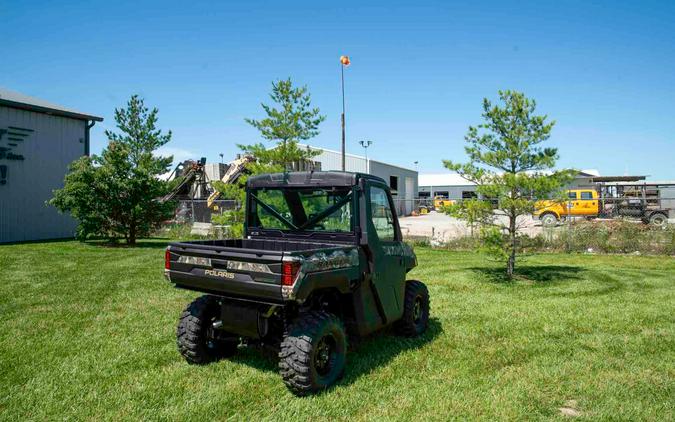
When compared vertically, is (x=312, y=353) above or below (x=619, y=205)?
below

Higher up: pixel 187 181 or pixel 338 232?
pixel 187 181

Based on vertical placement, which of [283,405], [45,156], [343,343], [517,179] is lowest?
[283,405]

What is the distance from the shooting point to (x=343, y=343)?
4684mm

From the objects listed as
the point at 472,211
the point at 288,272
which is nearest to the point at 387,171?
the point at 472,211

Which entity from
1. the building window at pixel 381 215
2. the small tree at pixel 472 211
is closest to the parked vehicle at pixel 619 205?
the small tree at pixel 472 211

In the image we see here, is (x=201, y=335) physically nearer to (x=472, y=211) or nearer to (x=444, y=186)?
(x=472, y=211)

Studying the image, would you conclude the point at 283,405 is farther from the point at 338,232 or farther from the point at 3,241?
the point at 3,241

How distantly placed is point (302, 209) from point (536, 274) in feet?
25.6

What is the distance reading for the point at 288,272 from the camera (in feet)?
13.3

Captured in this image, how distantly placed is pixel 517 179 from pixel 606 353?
5151 mm

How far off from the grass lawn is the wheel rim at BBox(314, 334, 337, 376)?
0.69 ft

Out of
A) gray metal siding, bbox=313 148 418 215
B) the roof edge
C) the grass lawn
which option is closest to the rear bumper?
the grass lawn

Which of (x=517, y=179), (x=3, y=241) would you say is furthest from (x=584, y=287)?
(x=3, y=241)

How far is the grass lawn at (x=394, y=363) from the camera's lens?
4.08m
